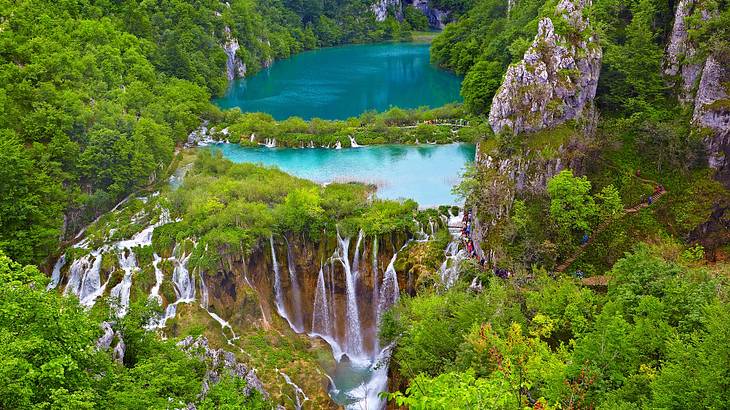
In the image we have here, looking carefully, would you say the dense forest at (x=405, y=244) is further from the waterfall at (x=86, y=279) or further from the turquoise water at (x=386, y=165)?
the turquoise water at (x=386, y=165)

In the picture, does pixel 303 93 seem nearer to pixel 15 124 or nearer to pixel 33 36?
pixel 33 36

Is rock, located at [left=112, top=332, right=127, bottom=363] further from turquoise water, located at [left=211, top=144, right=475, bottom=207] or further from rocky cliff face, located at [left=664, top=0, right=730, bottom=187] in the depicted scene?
rocky cliff face, located at [left=664, top=0, right=730, bottom=187]

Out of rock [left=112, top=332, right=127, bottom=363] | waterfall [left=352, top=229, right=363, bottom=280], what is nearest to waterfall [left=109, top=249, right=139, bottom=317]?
waterfall [left=352, top=229, right=363, bottom=280]

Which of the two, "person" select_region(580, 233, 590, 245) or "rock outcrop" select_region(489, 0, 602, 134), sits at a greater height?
"rock outcrop" select_region(489, 0, 602, 134)

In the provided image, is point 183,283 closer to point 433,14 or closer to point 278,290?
point 278,290

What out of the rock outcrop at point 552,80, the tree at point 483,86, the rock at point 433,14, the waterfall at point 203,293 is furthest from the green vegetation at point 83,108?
the rock at point 433,14
